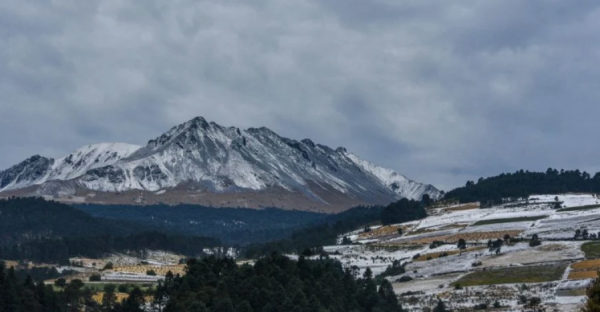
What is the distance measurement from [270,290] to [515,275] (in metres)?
57.9

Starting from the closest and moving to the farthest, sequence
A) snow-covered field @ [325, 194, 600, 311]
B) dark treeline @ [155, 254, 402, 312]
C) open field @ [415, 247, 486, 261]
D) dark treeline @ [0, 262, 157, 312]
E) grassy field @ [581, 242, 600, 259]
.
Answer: dark treeline @ [155, 254, 402, 312], dark treeline @ [0, 262, 157, 312], snow-covered field @ [325, 194, 600, 311], grassy field @ [581, 242, 600, 259], open field @ [415, 247, 486, 261]

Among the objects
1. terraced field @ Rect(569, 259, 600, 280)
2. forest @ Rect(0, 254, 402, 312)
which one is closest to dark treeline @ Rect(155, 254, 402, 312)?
forest @ Rect(0, 254, 402, 312)

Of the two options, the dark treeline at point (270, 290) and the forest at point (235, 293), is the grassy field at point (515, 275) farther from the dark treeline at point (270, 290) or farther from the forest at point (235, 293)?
the forest at point (235, 293)

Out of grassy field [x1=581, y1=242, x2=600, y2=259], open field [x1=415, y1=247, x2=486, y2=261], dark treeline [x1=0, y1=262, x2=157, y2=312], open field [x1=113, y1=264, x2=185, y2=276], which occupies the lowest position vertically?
dark treeline [x1=0, y1=262, x2=157, y2=312]

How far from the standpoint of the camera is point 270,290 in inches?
3684

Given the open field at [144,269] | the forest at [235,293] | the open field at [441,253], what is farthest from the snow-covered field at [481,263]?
the open field at [144,269]

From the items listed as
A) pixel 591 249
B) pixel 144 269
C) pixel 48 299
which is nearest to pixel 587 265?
pixel 591 249

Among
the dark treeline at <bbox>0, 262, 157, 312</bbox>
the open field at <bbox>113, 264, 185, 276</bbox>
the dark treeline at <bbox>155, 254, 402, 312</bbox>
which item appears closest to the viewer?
the dark treeline at <bbox>155, 254, 402, 312</bbox>

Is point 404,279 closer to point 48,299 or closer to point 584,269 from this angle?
point 584,269

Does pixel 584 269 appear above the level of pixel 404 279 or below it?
below

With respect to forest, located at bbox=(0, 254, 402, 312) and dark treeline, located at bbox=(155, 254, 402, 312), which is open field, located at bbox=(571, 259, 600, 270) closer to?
dark treeline, located at bbox=(155, 254, 402, 312)

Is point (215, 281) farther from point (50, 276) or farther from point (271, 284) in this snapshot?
point (50, 276)

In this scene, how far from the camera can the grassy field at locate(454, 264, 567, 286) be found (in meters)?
137

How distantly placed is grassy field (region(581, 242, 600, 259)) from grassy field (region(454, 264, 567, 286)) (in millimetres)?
8330
